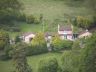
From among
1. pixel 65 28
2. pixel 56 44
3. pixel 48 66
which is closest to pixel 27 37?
pixel 56 44

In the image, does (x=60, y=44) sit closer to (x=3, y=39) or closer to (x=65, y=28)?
(x=65, y=28)

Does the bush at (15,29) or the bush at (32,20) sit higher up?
the bush at (32,20)

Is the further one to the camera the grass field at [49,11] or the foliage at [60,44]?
the grass field at [49,11]

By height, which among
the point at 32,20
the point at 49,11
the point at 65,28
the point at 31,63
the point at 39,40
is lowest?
the point at 31,63

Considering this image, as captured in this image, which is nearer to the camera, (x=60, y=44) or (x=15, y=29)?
(x=60, y=44)

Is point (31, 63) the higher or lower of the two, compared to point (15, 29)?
lower

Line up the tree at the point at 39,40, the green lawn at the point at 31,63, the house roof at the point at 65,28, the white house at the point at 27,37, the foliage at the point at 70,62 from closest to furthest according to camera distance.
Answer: the foliage at the point at 70,62
the green lawn at the point at 31,63
the tree at the point at 39,40
the white house at the point at 27,37
the house roof at the point at 65,28

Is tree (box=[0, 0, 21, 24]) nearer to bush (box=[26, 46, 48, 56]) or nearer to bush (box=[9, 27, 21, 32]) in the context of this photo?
bush (box=[9, 27, 21, 32])

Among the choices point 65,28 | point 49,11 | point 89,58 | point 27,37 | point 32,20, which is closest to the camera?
point 89,58


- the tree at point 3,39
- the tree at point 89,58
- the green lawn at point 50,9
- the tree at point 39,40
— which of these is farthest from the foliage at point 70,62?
the green lawn at point 50,9

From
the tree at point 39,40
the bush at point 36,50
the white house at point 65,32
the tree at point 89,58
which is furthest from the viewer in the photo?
the white house at point 65,32

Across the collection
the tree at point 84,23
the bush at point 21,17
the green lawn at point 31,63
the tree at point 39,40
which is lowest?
the green lawn at point 31,63

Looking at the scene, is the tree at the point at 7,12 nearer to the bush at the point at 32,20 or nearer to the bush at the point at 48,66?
the bush at the point at 32,20

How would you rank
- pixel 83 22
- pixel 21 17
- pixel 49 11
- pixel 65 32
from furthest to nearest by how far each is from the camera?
pixel 49 11, pixel 21 17, pixel 83 22, pixel 65 32
